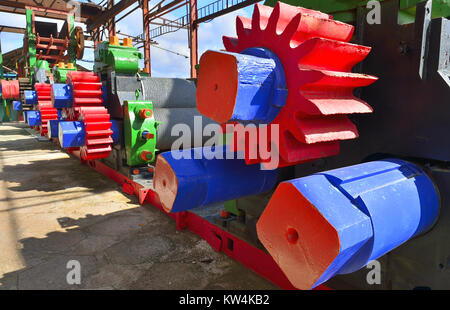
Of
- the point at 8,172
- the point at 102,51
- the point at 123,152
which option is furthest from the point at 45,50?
the point at 123,152

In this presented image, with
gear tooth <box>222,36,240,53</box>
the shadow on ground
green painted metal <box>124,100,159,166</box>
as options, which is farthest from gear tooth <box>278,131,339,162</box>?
green painted metal <box>124,100,159,166</box>

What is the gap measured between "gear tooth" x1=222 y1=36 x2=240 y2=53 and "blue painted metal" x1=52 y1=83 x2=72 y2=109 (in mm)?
3175

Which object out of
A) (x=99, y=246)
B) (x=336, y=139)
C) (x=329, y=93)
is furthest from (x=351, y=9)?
(x=99, y=246)

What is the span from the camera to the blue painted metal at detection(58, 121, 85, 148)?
3465mm

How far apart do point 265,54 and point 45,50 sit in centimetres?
1381

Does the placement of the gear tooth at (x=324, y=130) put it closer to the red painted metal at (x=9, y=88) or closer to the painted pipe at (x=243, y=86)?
the painted pipe at (x=243, y=86)

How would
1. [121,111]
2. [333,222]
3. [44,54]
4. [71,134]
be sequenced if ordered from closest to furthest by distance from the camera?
[333,222], [71,134], [121,111], [44,54]

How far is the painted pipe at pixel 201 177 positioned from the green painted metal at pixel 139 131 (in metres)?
2.44

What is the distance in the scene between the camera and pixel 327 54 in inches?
41.6

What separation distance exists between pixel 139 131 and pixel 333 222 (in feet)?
10.9

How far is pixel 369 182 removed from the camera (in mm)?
876

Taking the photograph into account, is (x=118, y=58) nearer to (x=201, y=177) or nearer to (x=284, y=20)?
(x=201, y=177)

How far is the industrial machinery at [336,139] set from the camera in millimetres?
788
